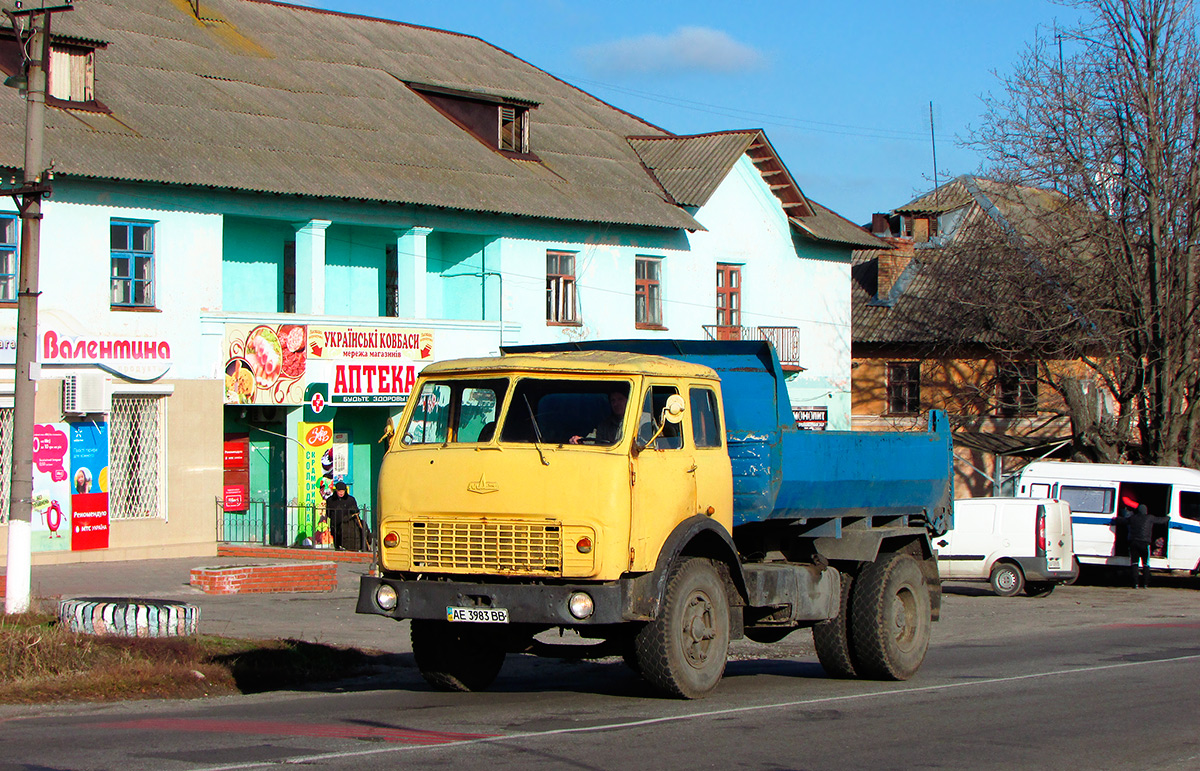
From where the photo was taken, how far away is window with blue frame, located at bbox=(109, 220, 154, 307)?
24.1 metres

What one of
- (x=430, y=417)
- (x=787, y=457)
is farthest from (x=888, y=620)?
(x=430, y=417)

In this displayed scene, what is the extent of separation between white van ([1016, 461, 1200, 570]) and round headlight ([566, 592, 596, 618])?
19.6 meters

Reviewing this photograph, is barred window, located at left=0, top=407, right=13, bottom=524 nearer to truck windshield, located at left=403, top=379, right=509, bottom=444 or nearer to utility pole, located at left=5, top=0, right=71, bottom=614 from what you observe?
utility pole, located at left=5, top=0, right=71, bottom=614

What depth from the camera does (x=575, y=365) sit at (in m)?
9.73

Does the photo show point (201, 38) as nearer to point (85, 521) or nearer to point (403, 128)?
point (403, 128)

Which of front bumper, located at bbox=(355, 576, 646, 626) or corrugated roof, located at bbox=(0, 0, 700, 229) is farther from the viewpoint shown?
corrugated roof, located at bbox=(0, 0, 700, 229)

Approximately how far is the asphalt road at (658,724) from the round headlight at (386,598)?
752 mm

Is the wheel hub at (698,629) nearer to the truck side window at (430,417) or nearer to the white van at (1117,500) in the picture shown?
the truck side window at (430,417)

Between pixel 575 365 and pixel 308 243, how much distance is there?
1830 centimetres

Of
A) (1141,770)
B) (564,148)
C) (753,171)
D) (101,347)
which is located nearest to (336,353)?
(101,347)

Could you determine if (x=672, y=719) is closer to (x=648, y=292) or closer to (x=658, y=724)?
(x=658, y=724)

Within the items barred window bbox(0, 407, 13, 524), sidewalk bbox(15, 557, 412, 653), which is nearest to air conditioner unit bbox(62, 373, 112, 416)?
barred window bbox(0, 407, 13, 524)

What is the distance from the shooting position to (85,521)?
2325 centimetres

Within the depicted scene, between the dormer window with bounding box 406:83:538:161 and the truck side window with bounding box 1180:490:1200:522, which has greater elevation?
the dormer window with bounding box 406:83:538:161
